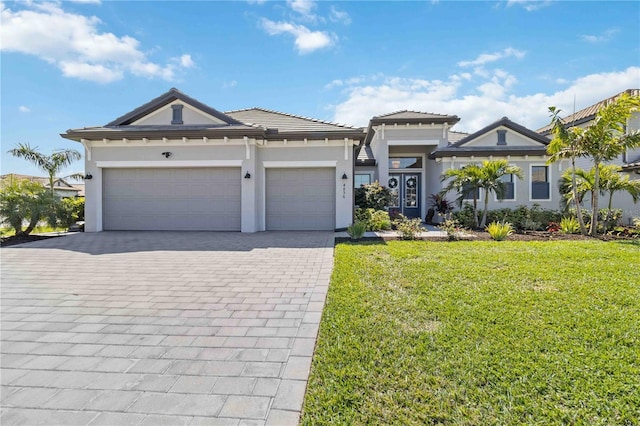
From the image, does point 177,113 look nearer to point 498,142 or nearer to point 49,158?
point 49,158

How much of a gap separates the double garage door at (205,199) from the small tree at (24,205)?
1.77 metres

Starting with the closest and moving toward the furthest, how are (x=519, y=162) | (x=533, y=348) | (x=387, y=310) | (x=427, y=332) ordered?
(x=533, y=348) < (x=427, y=332) < (x=387, y=310) < (x=519, y=162)

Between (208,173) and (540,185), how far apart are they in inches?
600

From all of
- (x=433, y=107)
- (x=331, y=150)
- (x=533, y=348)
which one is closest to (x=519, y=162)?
(x=433, y=107)

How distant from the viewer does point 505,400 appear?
2182 mm

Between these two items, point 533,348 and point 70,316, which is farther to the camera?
point 70,316

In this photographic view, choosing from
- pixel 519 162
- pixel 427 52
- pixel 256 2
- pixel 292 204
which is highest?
pixel 256 2

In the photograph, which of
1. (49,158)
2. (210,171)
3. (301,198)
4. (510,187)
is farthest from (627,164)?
(49,158)

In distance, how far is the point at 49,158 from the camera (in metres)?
13.2

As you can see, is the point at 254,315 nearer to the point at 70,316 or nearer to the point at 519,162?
the point at 70,316

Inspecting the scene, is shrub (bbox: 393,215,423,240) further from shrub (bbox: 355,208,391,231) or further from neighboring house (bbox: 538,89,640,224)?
neighboring house (bbox: 538,89,640,224)

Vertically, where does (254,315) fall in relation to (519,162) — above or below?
below

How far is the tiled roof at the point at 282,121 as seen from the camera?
11529 millimetres

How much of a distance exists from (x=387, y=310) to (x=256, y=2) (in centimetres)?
942
